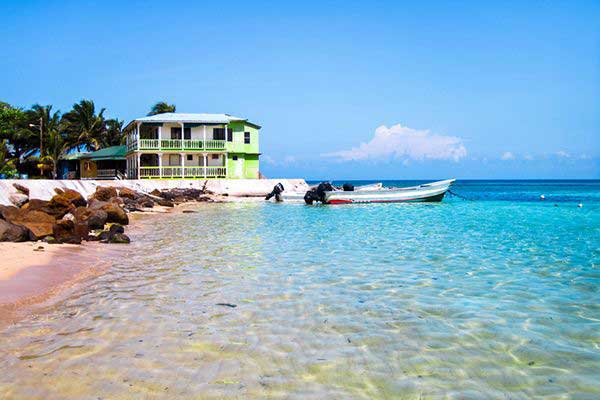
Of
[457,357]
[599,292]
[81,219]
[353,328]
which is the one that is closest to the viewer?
[457,357]

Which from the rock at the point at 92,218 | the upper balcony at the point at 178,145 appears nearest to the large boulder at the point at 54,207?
the rock at the point at 92,218

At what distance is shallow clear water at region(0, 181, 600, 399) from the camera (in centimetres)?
429

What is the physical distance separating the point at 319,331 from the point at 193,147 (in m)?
38.5

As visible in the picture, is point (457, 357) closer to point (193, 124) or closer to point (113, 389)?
point (113, 389)

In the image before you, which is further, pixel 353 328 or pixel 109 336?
pixel 353 328

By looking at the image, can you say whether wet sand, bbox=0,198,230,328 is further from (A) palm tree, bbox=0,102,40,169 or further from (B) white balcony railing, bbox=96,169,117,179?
(A) palm tree, bbox=0,102,40,169

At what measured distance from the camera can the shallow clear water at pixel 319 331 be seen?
14.1 feet

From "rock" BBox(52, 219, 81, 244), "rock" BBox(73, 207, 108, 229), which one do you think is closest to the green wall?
"rock" BBox(73, 207, 108, 229)

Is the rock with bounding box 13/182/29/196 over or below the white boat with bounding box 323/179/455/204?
over

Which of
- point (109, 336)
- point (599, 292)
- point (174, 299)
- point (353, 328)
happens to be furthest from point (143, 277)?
point (599, 292)

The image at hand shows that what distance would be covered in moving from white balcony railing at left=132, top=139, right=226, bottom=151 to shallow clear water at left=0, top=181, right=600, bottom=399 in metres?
31.8

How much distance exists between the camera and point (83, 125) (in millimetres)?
56594

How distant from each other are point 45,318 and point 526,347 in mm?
5534

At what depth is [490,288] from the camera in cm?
804
